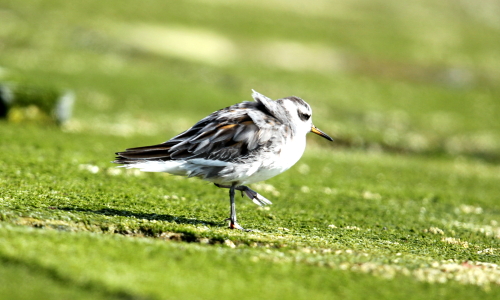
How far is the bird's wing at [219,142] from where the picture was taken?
995 centimetres

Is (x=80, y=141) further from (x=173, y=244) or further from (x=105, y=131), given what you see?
(x=173, y=244)

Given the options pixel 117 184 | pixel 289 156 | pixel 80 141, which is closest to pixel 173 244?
pixel 289 156

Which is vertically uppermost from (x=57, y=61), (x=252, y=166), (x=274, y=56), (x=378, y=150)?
(x=274, y=56)

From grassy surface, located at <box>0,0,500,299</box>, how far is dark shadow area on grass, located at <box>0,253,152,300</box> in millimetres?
19

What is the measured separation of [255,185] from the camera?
16.0 metres

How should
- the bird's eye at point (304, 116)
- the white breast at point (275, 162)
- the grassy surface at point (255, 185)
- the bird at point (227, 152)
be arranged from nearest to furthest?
the grassy surface at point (255, 185)
the bird at point (227, 152)
the white breast at point (275, 162)
the bird's eye at point (304, 116)

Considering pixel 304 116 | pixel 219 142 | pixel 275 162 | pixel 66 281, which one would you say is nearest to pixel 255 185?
pixel 304 116

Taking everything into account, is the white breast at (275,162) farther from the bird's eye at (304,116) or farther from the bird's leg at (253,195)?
the bird's eye at (304,116)

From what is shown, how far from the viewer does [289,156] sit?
10.3 m

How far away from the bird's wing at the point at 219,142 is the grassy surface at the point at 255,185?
114 centimetres

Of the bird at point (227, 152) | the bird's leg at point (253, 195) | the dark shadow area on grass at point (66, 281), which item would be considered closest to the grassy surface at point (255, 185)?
the dark shadow area on grass at point (66, 281)

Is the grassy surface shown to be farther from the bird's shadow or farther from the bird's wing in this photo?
the bird's wing

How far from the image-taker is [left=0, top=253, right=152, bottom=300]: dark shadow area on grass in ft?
20.5

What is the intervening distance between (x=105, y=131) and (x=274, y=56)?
90.7ft
